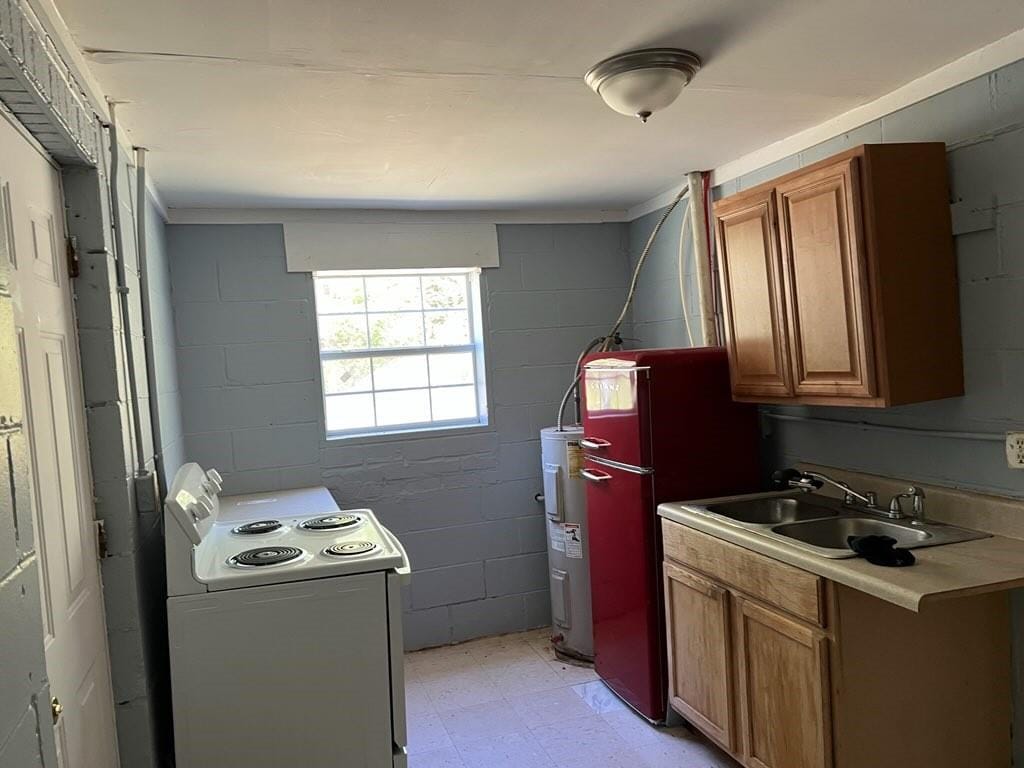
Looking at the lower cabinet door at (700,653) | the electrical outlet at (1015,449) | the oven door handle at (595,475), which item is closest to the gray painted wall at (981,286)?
the electrical outlet at (1015,449)

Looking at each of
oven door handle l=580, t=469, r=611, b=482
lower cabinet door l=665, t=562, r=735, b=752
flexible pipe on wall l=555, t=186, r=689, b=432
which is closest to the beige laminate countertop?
lower cabinet door l=665, t=562, r=735, b=752

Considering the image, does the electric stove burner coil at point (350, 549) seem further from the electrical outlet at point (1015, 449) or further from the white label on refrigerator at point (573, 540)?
the electrical outlet at point (1015, 449)

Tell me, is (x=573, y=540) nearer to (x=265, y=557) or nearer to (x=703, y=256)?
(x=703, y=256)

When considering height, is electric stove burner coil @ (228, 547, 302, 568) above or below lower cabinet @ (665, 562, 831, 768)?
above

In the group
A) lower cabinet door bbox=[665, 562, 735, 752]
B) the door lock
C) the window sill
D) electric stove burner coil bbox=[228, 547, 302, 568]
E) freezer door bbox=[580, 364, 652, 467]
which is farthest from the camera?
the window sill

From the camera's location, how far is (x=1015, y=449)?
7.34 ft

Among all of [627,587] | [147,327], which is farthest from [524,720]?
[147,327]

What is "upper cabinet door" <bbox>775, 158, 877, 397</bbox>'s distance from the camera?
2314 mm

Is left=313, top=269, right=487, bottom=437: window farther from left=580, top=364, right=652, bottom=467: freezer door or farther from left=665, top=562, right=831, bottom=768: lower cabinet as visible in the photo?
left=665, top=562, right=831, bottom=768: lower cabinet

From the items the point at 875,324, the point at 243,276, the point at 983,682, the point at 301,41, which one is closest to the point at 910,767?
the point at 983,682

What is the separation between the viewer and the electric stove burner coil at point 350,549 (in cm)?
248

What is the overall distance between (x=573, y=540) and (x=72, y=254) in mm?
2607

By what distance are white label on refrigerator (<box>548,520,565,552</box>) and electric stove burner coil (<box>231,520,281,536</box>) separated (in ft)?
4.96

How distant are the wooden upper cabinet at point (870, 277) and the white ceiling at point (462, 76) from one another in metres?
0.33
